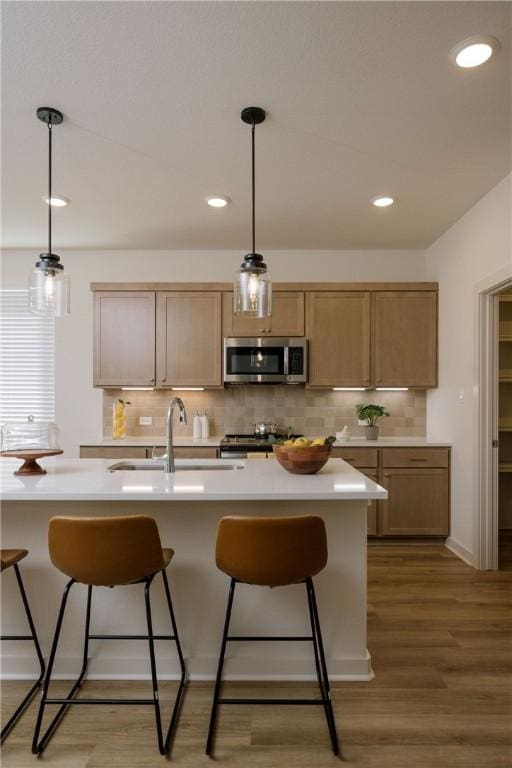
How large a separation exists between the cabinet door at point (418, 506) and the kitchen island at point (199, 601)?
2.03m

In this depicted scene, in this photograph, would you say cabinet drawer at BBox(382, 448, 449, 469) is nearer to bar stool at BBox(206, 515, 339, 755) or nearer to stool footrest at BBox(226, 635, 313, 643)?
stool footrest at BBox(226, 635, 313, 643)

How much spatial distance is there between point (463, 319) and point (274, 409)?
6.29 ft

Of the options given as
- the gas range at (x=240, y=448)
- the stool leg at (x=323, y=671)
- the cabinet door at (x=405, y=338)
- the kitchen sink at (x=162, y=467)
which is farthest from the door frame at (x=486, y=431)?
the stool leg at (x=323, y=671)

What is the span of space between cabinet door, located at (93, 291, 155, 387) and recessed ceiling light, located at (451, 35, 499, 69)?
10.3 feet

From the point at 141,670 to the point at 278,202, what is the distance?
313 cm

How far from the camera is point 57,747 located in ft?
6.00

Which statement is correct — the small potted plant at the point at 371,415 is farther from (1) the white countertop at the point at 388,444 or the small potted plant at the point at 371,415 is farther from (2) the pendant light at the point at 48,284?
(2) the pendant light at the point at 48,284

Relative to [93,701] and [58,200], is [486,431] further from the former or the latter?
[58,200]

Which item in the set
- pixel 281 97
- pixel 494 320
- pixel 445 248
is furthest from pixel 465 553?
pixel 281 97

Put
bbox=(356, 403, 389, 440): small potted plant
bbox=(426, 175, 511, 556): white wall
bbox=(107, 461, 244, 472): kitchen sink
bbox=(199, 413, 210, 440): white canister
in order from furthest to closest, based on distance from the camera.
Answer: bbox=(199, 413, 210, 440): white canister < bbox=(356, 403, 389, 440): small potted plant < bbox=(426, 175, 511, 556): white wall < bbox=(107, 461, 244, 472): kitchen sink

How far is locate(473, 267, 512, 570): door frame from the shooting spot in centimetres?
361

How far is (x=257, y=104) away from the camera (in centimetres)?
239

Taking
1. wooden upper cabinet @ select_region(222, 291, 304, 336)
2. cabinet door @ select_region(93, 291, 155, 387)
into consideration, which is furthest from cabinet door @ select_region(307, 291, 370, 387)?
cabinet door @ select_region(93, 291, 155, 387)

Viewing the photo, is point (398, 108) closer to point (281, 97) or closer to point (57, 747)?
point (281, 97)
